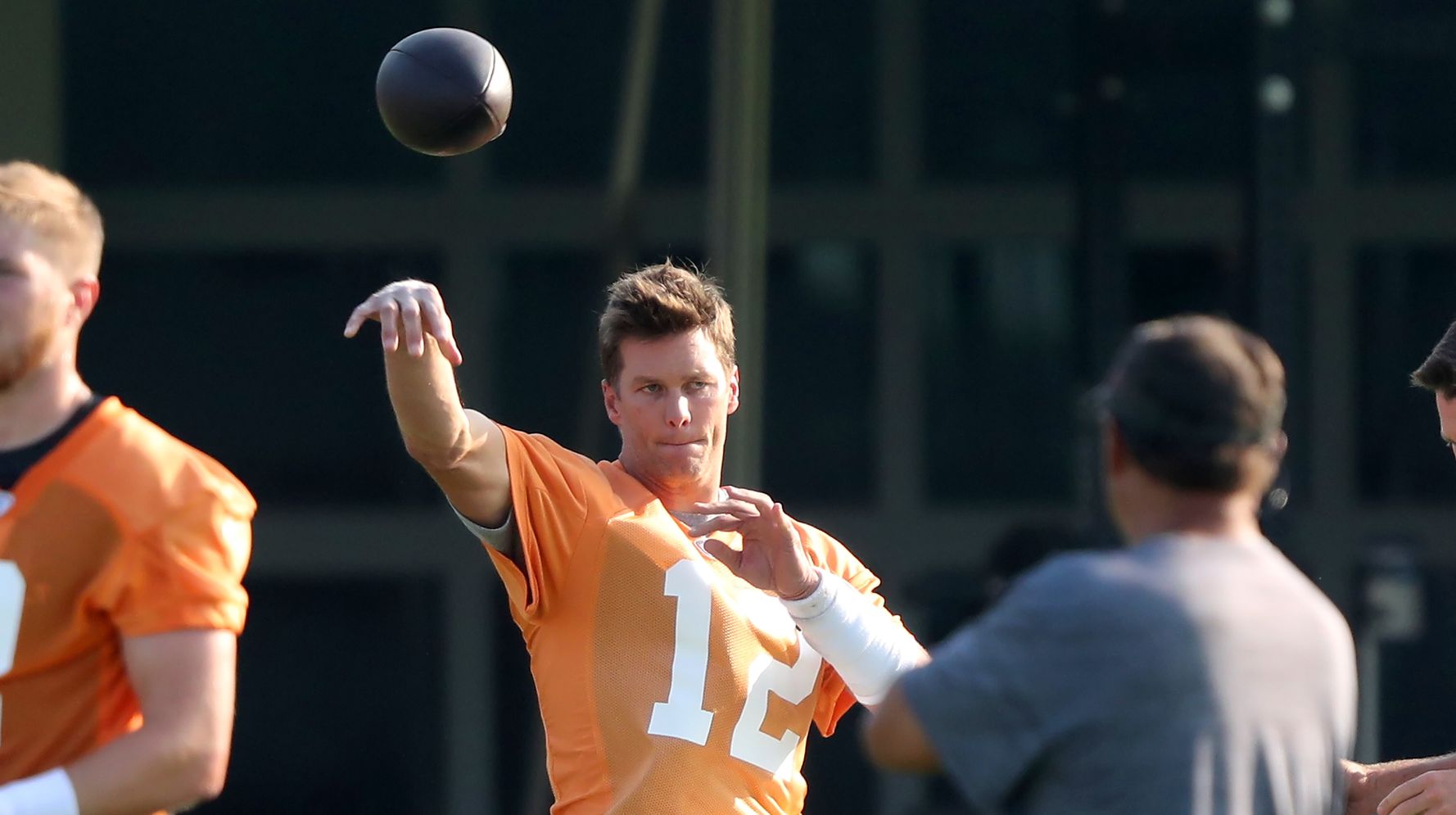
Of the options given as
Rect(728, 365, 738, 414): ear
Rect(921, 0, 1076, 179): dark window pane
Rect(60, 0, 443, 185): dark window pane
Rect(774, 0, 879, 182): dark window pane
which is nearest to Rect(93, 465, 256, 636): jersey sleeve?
Rect(728, 365, 738, 414): ear

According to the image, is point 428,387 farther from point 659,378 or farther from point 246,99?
point 246,99

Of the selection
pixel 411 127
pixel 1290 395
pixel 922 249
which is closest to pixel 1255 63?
pixel 1290 395

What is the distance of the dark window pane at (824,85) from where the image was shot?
6.72 m

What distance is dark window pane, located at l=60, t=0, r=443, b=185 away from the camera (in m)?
6.58

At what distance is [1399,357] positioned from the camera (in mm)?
6711

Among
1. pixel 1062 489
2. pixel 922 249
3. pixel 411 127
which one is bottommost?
pixel 1062 489

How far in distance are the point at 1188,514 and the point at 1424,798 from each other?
861 millimetres

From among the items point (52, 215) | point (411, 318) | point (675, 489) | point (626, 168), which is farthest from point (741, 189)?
point (52, 215)

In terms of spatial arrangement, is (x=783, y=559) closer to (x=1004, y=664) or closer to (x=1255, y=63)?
(x=1004, y=664)

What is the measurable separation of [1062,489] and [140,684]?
4.98 metres

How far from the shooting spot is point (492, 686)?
6.58 m

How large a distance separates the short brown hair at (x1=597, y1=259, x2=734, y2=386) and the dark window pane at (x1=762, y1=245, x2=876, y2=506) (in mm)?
3569

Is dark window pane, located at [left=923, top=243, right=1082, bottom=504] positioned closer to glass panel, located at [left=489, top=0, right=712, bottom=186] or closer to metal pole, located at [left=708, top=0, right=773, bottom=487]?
glass panel, located at [left=489, top=0, right=712, bottom=186]

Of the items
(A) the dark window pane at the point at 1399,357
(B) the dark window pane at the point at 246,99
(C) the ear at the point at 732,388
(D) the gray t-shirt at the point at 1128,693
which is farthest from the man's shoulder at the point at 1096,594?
(A) the dark window pane at the point at 1399,357
